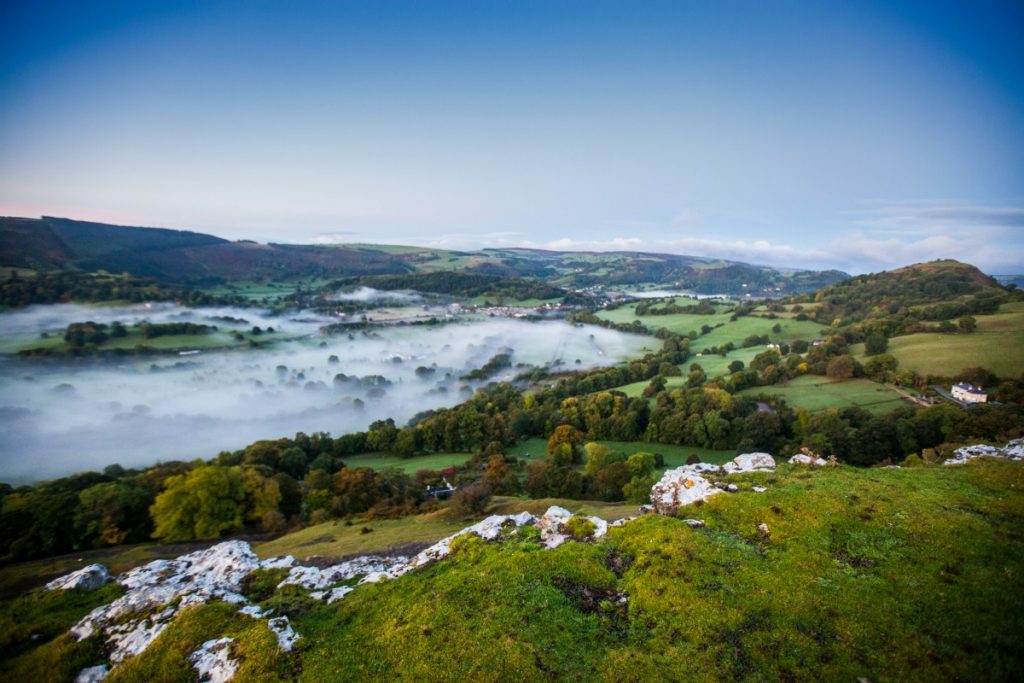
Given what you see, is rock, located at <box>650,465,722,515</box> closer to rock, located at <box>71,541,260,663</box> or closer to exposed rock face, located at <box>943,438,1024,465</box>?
exposed rock face, located at <box>943,438,1024,465</box>

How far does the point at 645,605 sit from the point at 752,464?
50.0 ft

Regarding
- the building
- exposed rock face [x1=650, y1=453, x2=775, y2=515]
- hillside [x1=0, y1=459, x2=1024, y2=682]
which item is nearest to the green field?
the building

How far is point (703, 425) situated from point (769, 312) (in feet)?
385

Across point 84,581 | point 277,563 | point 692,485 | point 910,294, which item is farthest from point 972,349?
point 84,581

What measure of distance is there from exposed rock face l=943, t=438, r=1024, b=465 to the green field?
35.5m

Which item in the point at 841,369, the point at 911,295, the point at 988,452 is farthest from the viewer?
the point at 911,295

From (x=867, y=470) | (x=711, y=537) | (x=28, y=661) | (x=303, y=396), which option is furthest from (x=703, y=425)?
(x=303, y=396)

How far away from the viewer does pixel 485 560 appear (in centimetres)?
1686

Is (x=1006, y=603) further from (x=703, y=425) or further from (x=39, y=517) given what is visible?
(x=39, y=517)

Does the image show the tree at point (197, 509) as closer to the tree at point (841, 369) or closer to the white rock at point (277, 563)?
the white rock at point (277, 563)

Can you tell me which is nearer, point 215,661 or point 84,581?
point 215,661

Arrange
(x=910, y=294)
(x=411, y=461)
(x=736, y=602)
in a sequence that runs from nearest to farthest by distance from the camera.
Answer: (x=736, y=602), (x=411, y=461), (x=910, y=294)

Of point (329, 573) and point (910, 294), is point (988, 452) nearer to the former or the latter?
point (329, 573)

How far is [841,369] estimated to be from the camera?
257 feet
